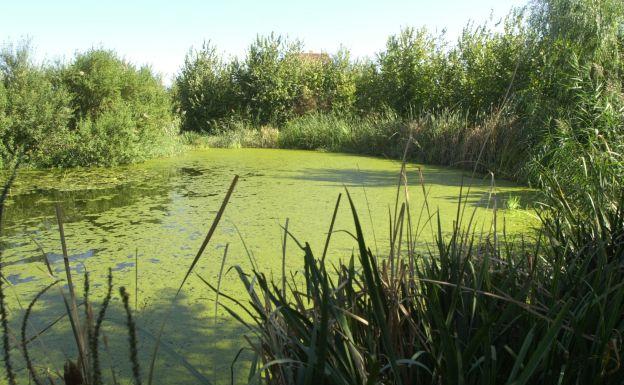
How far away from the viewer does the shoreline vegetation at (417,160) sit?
2.68ft

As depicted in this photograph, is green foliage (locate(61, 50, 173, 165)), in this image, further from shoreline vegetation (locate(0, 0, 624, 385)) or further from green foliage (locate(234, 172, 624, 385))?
green foliage (locate(234, 172, 624, 385))

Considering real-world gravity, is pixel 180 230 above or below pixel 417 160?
below

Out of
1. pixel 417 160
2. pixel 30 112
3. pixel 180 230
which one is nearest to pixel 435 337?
pixel 180 230

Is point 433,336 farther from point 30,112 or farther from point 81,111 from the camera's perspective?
point 81,111

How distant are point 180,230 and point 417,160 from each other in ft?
17.9

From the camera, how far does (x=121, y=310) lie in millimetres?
2281

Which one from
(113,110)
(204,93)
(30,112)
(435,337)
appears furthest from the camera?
(204,93)

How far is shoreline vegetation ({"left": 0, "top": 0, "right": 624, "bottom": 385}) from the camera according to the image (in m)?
0.82

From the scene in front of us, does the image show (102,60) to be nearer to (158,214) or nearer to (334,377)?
(158,214)

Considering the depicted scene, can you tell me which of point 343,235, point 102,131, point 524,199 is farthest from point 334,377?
point 102,131

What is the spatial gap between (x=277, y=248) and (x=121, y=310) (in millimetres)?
1097

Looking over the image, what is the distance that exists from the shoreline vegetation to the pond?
0.15m

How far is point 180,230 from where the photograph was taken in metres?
3.57

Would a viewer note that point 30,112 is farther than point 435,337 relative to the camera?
Yes
